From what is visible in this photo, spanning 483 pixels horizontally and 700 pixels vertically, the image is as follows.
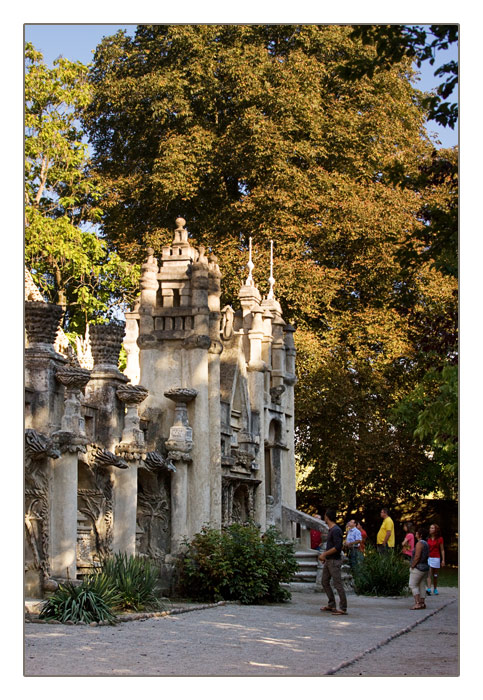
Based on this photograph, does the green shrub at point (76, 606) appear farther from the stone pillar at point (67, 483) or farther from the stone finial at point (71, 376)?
the stone finial at point (71, 376)

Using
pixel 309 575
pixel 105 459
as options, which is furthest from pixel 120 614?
pixel 309 575

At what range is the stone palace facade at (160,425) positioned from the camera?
15.3 meters

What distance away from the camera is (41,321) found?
15.1 meters

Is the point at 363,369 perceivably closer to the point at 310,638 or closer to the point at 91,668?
the point at 310,638

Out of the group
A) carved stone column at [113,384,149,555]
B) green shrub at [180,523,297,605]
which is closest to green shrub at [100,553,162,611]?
carved stone column at [113,384,149,555]

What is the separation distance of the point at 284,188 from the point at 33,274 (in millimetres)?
7731

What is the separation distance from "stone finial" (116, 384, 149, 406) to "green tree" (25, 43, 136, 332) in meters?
2.48

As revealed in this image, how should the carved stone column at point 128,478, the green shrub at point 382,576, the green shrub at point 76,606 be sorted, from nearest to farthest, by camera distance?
the green shrub at point 76,606, the carved stone column at point 128,478, the green shrub at point 382,576

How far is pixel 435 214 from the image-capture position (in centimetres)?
1218

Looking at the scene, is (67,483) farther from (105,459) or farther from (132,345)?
(132,345)

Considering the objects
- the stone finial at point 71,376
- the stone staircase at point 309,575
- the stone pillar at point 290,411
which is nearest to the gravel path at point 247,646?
the stone finial at point 71,376

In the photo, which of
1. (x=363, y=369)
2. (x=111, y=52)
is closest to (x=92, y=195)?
(x=111, y=52)

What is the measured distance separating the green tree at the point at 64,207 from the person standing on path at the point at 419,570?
6.86m

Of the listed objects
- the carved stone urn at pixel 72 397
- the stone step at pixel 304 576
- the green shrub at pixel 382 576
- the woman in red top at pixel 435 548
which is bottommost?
the stone step at pixel 304 576
